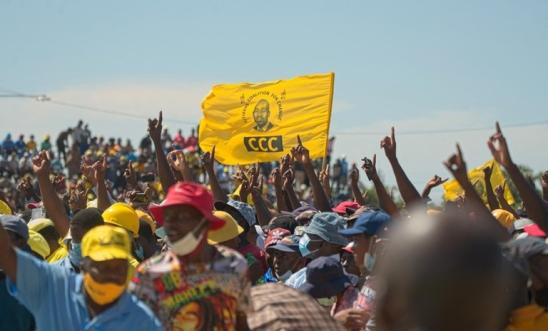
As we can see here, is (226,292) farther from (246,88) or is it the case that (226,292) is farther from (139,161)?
(139,161)

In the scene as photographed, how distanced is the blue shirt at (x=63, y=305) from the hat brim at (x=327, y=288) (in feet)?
4.44

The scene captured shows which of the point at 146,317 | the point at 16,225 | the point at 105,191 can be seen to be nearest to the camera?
the point at 146,317

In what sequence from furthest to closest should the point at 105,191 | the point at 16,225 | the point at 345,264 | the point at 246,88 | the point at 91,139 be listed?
the point at 91,139
the point at 246,88
the point at 105,191
the point at 345,264
the point at 16,225

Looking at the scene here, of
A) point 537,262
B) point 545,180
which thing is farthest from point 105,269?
point 545,180

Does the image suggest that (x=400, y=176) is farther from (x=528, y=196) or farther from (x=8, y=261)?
(x=8, y=261)

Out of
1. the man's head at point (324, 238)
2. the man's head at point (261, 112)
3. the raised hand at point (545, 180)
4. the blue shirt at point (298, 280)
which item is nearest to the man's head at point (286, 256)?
the man's head at point (324, 238)

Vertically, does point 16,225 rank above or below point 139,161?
above

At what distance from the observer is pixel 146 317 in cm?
435

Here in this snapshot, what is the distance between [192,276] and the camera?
13.9 ft

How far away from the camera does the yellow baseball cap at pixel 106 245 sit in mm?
4348

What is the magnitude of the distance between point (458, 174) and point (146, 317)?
5.62ft

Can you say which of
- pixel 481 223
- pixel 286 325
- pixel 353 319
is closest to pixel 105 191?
pixel 353 319

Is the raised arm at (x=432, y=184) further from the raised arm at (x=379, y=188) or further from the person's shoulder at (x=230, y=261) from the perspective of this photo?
the person's shoulder at (x=230, y=261)

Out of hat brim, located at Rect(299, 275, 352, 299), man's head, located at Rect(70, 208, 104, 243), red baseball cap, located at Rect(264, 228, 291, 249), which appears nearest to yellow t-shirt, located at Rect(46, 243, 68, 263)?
man's head, located at Rect(70, 208, 104, 243)
